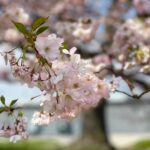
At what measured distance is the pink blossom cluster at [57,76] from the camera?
6.84 ft

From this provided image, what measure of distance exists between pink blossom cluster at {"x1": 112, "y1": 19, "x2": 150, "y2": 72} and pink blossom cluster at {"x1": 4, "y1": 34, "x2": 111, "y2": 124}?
1.39 meters

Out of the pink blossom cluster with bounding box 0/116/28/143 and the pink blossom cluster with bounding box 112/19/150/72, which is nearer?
the pink blossom cluster with bounding box 0/116/28/143

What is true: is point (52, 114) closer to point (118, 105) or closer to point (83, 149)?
point (83, 149)

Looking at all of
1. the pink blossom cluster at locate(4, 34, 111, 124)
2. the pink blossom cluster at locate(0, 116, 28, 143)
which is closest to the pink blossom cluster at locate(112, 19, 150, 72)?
the pink blossom cluster at locate(4, 34, 111, 124)

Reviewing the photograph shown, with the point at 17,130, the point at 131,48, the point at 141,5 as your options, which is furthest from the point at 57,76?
the point at 141,5

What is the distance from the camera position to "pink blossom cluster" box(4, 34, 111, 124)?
2084 millimetres

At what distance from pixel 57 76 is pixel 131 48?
6.39 ft

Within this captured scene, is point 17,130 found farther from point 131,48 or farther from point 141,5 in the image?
point 141,5

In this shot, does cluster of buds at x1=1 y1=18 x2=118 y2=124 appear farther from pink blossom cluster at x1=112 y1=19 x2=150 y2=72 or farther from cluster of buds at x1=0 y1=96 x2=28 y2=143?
pink blossom cluster at x1=112 y1=19 x2=150 y2=72

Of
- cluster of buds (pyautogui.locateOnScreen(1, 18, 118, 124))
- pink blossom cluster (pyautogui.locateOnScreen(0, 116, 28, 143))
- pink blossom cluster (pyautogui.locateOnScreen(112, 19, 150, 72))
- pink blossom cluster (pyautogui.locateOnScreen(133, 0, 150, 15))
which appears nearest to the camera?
cluster of buds (pyautogui.locateOnScreen(1, 18, 118, 124))

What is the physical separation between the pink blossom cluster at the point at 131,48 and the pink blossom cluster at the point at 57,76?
1.39 metres

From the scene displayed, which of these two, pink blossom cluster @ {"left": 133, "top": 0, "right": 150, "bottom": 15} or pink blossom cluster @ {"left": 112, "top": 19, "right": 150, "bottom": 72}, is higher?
pink blossom cluster @ {"left": 133, "top": 0, "right": 150, "bottom": 15}

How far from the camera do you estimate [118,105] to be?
116 feet

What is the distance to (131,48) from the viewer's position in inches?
158
